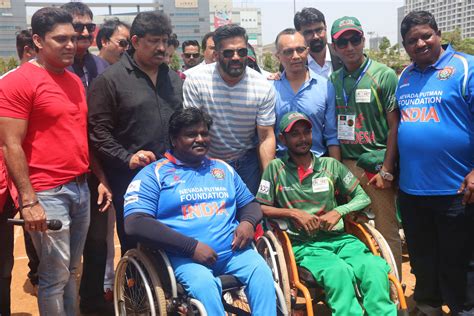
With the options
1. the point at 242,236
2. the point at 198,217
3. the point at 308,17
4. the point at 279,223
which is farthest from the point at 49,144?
the point at 308,17

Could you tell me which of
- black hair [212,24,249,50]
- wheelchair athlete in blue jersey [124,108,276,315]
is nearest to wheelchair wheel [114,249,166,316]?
wheelchair athlete in blue jersey [124,108,276,315]

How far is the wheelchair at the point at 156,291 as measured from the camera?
255 cm

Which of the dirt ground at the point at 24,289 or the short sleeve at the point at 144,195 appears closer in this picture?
the short sleeve at the point at 144,195

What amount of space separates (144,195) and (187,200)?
0.25 metres

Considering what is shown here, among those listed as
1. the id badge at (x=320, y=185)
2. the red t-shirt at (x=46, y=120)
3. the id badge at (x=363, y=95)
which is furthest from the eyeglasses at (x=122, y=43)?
the id badge at (x=320, y=185)

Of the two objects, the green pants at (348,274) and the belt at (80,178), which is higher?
the belt at (80,178)

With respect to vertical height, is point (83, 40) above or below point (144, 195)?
above

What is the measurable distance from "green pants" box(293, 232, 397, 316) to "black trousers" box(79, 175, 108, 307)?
62.1 inches

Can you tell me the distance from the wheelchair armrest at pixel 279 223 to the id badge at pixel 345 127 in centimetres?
88

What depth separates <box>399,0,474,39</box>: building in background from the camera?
99.7 meters

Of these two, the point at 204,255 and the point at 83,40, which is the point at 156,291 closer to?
the point at 204,255

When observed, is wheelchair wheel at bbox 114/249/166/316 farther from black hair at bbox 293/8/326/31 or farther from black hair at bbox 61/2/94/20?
black hair at bbox 293/8/326/31

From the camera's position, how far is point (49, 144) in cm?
275

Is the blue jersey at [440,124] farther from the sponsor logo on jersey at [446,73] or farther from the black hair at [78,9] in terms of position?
the black hair at [78,9]
